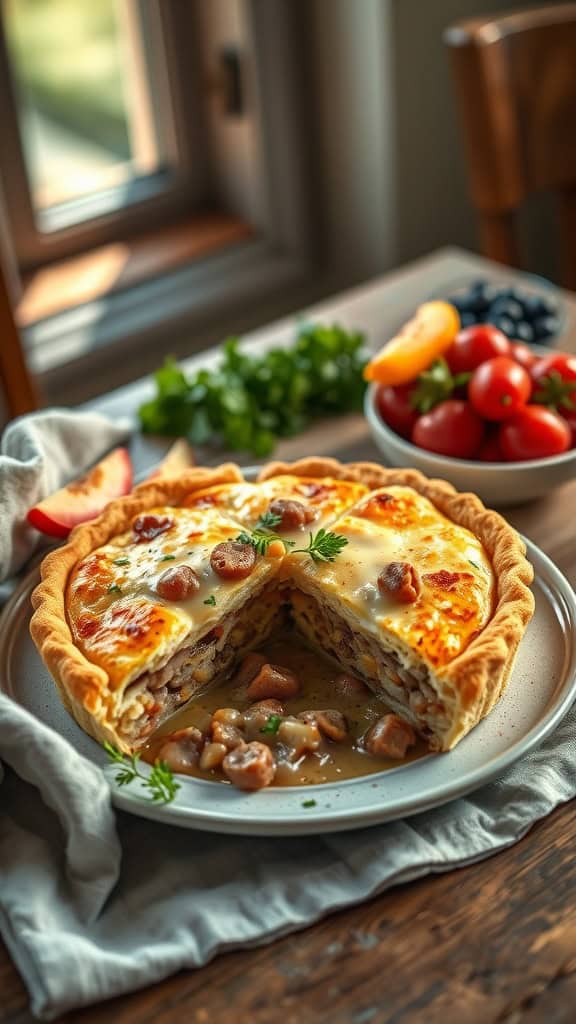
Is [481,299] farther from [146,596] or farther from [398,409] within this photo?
[146,596]

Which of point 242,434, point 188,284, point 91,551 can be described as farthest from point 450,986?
point 188,284

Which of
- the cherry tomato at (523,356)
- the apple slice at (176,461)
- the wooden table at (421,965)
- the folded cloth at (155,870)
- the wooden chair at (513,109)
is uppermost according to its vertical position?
the wooden chair at (513,109)

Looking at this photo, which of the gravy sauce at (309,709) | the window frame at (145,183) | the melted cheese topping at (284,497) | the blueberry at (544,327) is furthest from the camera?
the window frame at (145,183)

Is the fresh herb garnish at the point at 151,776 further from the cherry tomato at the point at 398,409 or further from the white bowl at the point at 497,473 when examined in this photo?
the cherry tomato at the point at 398,409

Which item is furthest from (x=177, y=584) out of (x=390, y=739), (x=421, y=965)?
(x=421, y=965)

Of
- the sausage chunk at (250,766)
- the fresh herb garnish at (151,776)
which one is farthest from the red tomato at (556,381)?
the fresh herb garnish at (151,776)

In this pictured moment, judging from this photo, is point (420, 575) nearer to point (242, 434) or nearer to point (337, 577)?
point (337, 577)
